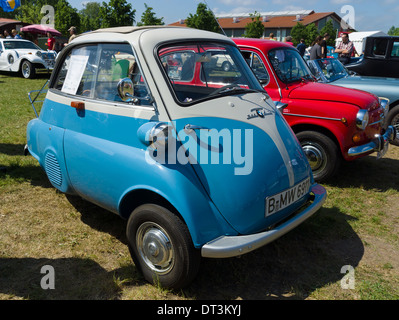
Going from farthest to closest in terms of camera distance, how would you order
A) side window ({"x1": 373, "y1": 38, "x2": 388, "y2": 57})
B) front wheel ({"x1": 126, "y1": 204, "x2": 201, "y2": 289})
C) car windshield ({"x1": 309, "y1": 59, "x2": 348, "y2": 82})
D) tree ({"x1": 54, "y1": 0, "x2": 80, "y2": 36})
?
tree ({"x1": 54, "y1": 0, "x2": 80, "y2": 36}) < side window ({"x1": 373, "y1": 38, "x2": 388, "y2": 57}) < car windshield ({"x1": 309, "y1": 59, "x2": 348, "y2": 82}) < front wheel ({"x1": 126, "y1": 204, "x2": 201, "y2": 289})

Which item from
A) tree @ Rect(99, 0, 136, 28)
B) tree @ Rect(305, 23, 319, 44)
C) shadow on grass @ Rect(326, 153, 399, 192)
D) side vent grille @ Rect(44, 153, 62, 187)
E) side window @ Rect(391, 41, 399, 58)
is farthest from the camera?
tree @ Rect(305, 23, 319, 44)

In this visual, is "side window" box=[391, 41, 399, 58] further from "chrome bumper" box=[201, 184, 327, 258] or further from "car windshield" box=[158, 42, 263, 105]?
"chrome bumper" box=[201, 184, 327, 258]

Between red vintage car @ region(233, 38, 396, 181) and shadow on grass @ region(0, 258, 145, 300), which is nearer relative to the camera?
shadow on grass @ region(0, 258, 145, 300)

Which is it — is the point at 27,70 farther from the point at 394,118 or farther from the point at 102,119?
the point at 394,118

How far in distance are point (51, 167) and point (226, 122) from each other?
6.47 feet

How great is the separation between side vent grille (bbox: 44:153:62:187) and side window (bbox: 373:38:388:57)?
829cm

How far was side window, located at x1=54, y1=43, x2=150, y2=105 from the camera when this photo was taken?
2975 mm

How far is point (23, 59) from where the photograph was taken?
46.7 feet

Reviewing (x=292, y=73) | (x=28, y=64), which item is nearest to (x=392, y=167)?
(x=292, y=73)

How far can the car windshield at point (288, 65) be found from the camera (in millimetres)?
5113

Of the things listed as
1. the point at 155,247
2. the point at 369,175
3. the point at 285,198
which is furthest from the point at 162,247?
the point at 369,175

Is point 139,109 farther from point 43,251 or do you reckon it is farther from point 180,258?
point 43,251

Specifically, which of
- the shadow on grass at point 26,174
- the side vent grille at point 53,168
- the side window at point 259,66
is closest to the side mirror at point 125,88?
the side vent grille at point 53,168

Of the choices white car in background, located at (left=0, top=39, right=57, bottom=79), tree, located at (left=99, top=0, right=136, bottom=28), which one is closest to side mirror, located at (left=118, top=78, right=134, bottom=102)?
white car in background, located at (left=0, top=39, right=57, bottom=79)
